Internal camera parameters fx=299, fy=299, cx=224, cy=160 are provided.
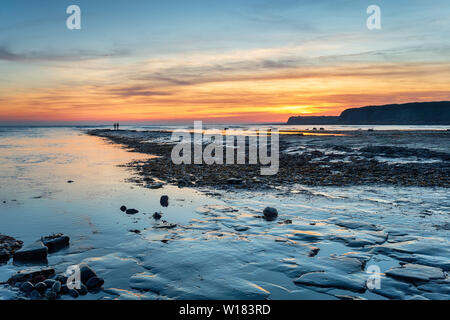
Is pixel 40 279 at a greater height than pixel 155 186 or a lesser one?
lesser

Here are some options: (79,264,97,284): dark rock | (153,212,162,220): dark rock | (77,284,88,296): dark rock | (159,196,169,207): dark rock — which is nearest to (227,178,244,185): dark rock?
(159,196,169,207): dark rock

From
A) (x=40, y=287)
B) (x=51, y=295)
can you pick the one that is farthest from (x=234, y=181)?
(x=51, y=295)

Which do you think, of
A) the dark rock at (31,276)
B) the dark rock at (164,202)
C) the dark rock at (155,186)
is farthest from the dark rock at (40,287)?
the dark rock at (155,186)

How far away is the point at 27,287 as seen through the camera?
5.06 meters

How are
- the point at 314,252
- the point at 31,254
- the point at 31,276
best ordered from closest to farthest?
the point at 31,276, the point at 31,254, the point at 314,252

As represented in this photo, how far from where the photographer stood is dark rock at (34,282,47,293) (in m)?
5.05

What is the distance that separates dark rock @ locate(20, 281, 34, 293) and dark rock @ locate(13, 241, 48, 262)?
1.34 m

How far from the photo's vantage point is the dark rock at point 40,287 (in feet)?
16.6

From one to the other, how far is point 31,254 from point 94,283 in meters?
2.13

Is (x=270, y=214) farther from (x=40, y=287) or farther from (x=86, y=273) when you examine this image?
(x=40, y=287)

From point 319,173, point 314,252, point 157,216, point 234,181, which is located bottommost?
point 314,252

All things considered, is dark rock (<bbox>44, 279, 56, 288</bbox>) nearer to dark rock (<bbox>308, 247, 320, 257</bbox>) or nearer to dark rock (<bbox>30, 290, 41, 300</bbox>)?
dark rock (<bbox>30, 290, 41, 300</bbox>)

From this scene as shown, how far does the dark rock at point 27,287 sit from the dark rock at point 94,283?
0.89 metres

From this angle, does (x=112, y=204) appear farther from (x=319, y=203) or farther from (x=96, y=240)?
(x=319, y=203)
